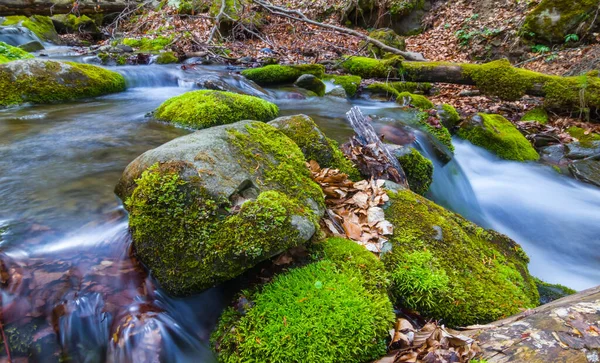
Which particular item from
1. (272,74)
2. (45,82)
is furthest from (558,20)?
(45,82)

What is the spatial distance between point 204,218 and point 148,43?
1427 centimetres

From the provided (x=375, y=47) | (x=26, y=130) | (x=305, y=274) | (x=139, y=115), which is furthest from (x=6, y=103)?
(x=375, y=47)

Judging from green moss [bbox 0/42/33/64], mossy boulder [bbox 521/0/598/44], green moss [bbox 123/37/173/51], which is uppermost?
mossy boulder [bbox 521/0/598/44]

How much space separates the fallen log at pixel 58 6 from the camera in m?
15.1

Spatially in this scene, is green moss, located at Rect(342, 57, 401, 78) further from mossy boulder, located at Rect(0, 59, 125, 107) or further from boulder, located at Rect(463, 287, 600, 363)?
boulder, located at Rect(463, 287, 600, 363)

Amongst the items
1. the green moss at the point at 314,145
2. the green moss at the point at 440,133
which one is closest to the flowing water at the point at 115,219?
the green moss at the point at 440,133

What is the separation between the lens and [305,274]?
2.35 meters

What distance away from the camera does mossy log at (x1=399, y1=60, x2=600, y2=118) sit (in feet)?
26.1

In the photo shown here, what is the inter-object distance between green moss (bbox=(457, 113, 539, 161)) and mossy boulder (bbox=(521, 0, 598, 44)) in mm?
7015

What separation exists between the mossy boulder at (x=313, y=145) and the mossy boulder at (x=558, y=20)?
12272mm

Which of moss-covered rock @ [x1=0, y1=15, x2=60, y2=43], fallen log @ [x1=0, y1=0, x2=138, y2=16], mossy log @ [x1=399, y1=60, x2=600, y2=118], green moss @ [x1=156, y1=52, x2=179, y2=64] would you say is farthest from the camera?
fallen log @ [x1=0, y1=0, x2=138, y2=16]

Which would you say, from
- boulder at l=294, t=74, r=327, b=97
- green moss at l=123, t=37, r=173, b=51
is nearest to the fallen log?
green moss at l=123, t=37, r=173, b=51

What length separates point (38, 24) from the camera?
1520 cm

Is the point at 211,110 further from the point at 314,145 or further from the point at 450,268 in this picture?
the point at 450,268
